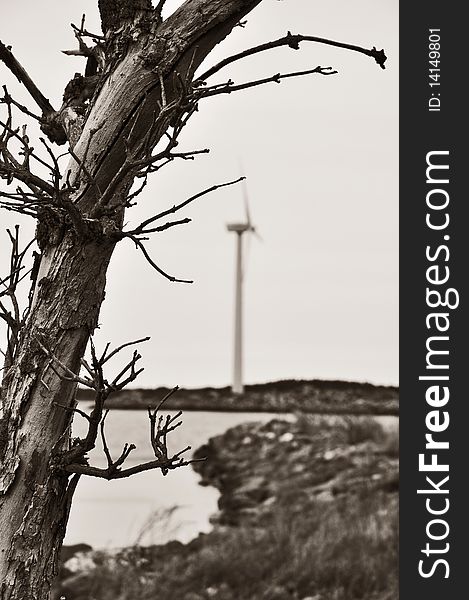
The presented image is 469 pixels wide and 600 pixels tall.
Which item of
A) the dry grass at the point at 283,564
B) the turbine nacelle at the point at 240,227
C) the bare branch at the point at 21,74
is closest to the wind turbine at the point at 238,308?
the turbine nacelle at the point at 240,227

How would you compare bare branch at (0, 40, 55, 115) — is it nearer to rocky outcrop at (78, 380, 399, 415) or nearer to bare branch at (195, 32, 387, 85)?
bare branch at (195, 32, 387, 85)

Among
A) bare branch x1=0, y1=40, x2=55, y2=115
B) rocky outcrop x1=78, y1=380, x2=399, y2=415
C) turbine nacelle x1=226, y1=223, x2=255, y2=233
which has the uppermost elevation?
turbine nacelle x1=226, y1=223, x2=255, y2=233

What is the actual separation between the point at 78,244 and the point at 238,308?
2.85 metres

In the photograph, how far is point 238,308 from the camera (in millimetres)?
4055

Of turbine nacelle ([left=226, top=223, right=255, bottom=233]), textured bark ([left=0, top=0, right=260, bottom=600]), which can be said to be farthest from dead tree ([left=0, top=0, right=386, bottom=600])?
turbine nacelle ([left=226, top=223, right=255, bottom=233])

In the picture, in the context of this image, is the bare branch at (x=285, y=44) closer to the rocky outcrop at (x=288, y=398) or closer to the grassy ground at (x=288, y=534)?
the rocky outcrop at (x=288, y=398)

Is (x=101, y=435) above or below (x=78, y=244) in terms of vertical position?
below

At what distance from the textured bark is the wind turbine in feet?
8.84

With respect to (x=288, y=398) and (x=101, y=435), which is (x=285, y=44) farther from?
(x=288, y=398)

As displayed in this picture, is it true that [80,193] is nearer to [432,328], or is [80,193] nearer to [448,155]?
[432,328]

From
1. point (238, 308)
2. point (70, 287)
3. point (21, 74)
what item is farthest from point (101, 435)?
point (238, 308)

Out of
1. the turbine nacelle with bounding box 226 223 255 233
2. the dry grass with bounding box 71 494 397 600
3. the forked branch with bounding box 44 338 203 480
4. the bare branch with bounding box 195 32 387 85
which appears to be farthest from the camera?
the turbine nacelle with bounding box 226 223 255 233

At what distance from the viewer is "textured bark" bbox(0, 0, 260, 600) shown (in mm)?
1174

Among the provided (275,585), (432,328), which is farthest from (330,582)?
(432,328)
